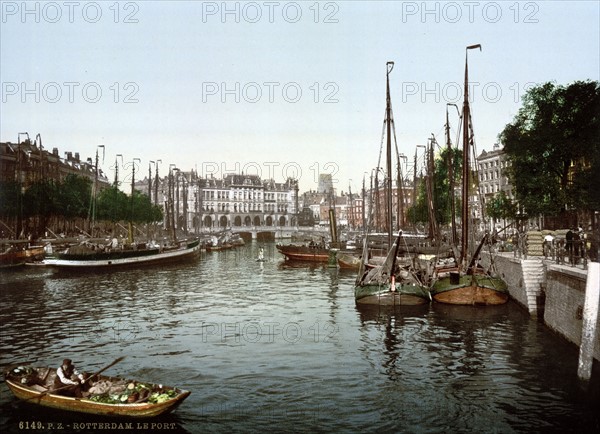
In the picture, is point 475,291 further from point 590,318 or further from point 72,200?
point 72,200

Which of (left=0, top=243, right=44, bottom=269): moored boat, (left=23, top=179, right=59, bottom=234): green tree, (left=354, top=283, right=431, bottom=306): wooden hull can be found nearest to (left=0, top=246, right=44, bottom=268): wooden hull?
(left=0, top=243, right=44, bottom=269): moored boat

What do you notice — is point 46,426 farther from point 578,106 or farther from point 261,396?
point 578,106

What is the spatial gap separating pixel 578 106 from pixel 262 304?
3236cm

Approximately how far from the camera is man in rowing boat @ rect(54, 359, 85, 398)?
16.5 metres

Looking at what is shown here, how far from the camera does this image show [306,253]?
261 ft

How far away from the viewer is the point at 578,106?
48.3m

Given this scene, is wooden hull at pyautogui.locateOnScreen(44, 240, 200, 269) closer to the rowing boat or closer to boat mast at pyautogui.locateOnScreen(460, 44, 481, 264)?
boat mast at pyautogui.locateOnScreen(460, 44, 481, 264)

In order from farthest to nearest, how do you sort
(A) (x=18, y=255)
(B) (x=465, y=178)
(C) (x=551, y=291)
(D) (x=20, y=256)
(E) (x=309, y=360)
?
(D) (x=20, y=256) → (A) (x=18, y=255) → (B) (x=465, y=178) → (C) (x=551, y=291) → (E) (x=309, y=360)

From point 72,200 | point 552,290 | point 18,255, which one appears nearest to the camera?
point 552,290

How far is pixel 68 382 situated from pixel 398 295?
2253 centimetres

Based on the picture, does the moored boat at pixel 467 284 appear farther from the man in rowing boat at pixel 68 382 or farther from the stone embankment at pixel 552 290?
the man in rowing boat at pixel 68 382

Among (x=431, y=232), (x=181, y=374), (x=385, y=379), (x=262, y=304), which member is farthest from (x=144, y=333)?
(x=431, y=232)

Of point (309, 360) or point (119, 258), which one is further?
point (119, 258)

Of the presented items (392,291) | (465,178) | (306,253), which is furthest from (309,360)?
(306,253)
